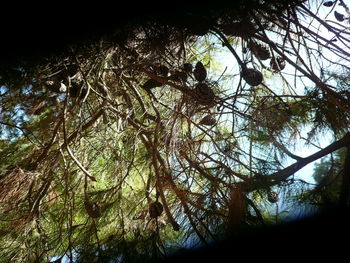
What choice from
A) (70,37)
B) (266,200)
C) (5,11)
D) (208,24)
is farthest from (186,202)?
(5,11)

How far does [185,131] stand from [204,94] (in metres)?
0.43

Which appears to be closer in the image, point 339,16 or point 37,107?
point 339,16

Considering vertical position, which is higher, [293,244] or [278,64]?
[278,64]

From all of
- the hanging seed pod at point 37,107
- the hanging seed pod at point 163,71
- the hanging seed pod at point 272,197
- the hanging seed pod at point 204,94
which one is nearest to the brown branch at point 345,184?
the hanging seed pod at point 272,197

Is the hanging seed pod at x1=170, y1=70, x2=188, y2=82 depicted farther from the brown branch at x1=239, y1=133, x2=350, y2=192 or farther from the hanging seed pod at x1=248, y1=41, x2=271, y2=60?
the brown branch at x1=239, y1=133, x2=350, y2=192

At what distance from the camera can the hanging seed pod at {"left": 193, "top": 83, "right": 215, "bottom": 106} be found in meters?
1.26

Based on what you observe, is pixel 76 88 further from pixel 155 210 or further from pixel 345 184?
pixel 345 184

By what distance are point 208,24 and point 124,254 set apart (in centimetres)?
106

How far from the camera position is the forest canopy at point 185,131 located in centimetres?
107

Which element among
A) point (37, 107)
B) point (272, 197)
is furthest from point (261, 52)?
point (37, 107)

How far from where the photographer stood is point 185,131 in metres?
1.64

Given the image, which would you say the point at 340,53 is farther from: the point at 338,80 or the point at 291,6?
the point at 291,6

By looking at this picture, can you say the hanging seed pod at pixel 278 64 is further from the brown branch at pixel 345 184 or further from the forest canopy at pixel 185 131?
the brown branch at pixel 345 184

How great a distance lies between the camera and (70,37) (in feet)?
2.24
